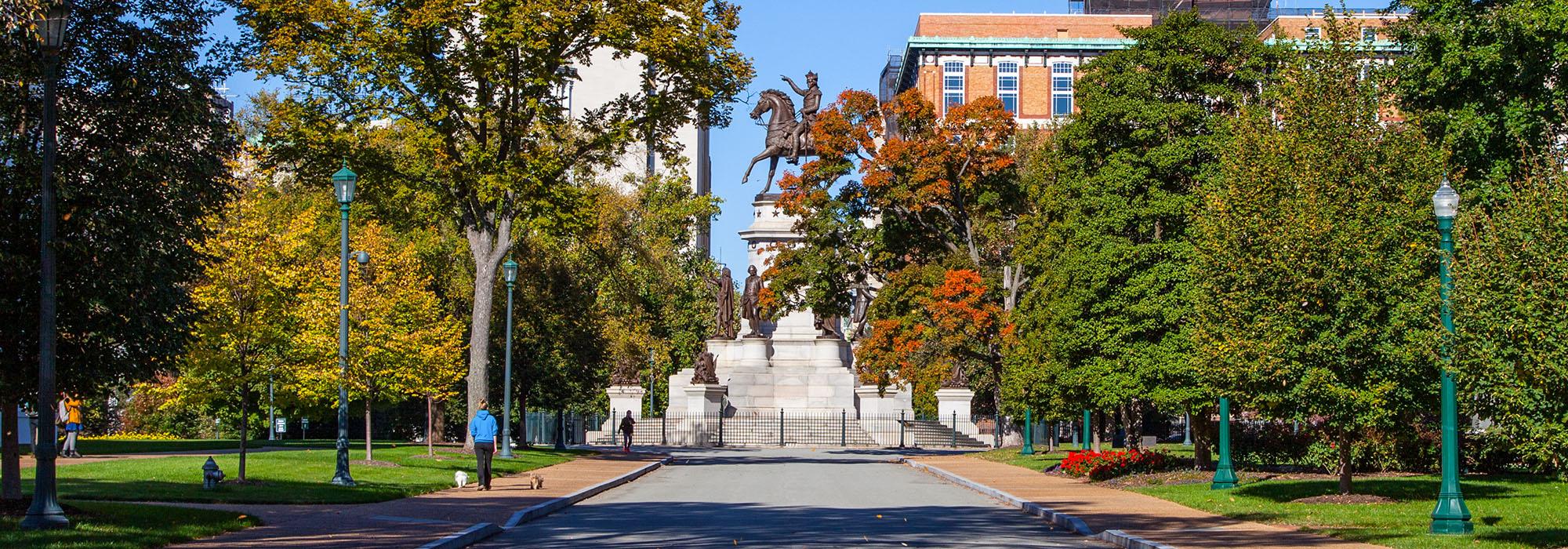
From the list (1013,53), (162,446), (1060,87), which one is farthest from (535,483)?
(1013,53)

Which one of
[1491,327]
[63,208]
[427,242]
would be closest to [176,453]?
[427,242]

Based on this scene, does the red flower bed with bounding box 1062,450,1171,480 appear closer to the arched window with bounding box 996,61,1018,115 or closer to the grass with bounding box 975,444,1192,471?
the grass with bounding box 975,444,1192,471

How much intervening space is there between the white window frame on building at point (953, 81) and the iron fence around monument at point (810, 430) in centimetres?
5197

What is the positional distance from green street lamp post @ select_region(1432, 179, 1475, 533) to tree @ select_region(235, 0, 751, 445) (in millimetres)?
20958

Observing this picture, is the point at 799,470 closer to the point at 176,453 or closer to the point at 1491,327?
the point at 176,453

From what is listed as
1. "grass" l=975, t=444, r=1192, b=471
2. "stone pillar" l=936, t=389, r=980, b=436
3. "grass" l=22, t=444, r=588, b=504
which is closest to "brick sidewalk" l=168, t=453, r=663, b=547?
"grass" l=22, t=444, r=588, b=504

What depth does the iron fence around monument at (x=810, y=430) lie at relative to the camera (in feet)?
204

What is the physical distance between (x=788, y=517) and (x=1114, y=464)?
12.4 m

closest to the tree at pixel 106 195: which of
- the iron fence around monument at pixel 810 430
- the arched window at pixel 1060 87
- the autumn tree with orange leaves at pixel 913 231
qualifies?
the autumn tree with orange leaves at pixel 913 231

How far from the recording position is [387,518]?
1994 cm

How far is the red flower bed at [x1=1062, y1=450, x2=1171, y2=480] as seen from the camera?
31969 mm

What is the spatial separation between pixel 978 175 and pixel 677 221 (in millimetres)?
26912

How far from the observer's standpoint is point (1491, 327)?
1568 cm

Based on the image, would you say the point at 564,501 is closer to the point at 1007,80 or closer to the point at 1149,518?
the point at 1149,518
